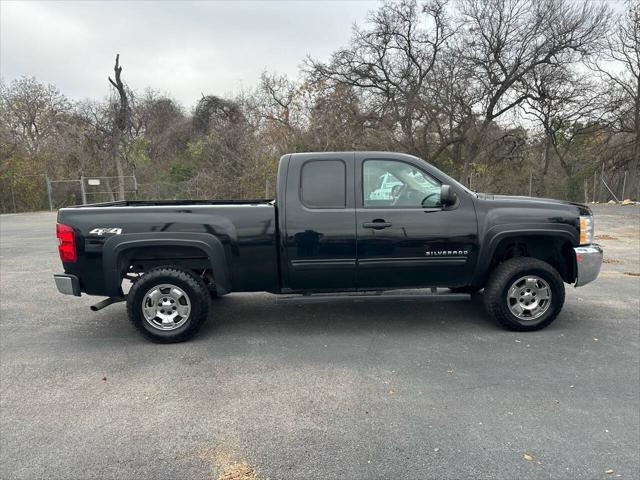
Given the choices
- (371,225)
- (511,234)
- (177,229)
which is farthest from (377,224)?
(177,229)

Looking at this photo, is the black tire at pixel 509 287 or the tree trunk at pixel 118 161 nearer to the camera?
the black tire at pixel 509 287

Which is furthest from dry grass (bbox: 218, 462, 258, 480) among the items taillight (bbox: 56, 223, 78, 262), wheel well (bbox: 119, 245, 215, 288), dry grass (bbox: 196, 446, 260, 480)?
taillight (bbox: 56, 223, 78, 262)

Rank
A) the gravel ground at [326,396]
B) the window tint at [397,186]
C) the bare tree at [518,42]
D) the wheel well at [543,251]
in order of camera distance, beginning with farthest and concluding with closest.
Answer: the bare tree at [518,42], the wheel well at [543,251], the window tint at [397,186], the gravel ground at [326,396]

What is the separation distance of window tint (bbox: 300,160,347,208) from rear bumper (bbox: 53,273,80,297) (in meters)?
2.48

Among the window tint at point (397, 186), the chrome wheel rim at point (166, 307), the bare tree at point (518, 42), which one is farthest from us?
the bare tree at point (518, 42)

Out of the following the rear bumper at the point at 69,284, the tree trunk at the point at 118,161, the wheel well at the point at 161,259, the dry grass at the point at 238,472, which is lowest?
the dry grass at the point at 238,472

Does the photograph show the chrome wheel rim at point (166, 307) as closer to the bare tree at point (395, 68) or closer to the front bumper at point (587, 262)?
the front bumper at point (587, 262)

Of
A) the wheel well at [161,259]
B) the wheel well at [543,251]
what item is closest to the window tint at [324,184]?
the wheel well at [161,259]

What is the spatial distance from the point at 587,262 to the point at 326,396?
326cm

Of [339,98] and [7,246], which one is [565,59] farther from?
[7,246]

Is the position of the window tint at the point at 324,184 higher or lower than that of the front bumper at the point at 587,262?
higher

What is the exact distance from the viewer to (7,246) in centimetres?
1164

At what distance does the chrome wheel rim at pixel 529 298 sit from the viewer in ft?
15.8

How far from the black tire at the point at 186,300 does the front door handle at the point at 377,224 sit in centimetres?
184
